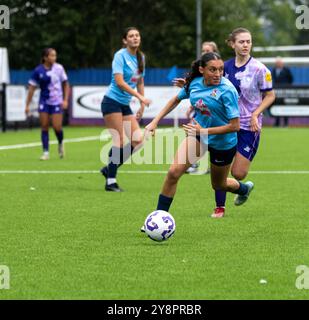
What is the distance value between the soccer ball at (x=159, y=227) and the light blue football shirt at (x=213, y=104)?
3.60 feet

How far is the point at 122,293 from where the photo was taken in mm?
7375

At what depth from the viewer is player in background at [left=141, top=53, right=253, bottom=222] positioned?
33.2 ft

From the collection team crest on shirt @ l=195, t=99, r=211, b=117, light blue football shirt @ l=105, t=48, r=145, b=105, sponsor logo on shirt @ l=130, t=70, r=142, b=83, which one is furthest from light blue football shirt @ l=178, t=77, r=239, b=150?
sponsor logo on shirt @ l=130, t=70, r=142, b=83

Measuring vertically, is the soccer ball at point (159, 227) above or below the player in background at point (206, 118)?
below

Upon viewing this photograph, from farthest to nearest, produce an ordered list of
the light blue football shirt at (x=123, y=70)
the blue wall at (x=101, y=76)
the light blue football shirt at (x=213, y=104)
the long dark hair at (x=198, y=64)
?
the blue wall at (x=101, y=76)
the light blue football shirt at (x=123, y=70)
the light blue football shirt at (x=213, y=104)
the long dark hair at (x=198, y=64)

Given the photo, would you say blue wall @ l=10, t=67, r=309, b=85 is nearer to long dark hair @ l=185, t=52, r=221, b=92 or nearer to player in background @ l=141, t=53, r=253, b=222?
player in background @ l=141, t=53, r=253, b=222

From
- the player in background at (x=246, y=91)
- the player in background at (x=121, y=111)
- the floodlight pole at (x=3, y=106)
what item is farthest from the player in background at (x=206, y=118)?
the floodlight pole at (x=3, y=106)

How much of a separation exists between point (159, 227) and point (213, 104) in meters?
1.41

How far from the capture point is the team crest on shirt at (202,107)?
10289mm

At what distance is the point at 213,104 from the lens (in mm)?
10297

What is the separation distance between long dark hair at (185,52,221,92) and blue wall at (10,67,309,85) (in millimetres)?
33943

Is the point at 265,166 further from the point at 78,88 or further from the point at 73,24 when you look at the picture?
the point at 73,24

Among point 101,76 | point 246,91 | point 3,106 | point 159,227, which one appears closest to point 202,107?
point 159,227

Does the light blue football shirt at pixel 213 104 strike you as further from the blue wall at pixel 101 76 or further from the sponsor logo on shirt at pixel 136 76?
the blue wall at pixel 101 76
